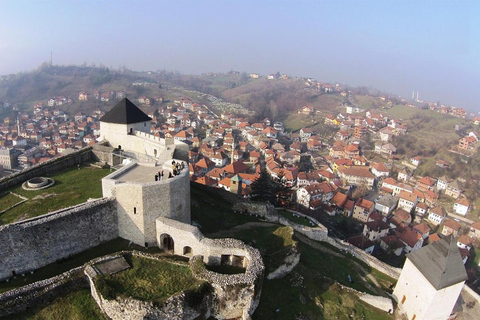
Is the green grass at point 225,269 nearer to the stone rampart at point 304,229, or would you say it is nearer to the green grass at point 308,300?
the green grass at point 308,300

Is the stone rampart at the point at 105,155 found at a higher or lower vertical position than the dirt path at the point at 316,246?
higher

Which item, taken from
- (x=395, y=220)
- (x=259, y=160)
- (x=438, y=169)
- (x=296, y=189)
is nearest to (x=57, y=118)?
(x=259, y=160)

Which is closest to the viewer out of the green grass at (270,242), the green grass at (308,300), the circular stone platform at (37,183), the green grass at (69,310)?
the green grass at (69,310)

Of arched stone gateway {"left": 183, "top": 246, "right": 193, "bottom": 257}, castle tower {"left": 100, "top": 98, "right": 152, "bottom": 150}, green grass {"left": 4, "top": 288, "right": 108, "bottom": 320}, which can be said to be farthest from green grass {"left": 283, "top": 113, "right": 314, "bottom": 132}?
green grass {"left": 4, "top": 288, "right": 108, "bottom": 320}

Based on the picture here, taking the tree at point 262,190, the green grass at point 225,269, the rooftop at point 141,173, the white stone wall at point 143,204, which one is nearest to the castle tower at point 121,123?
the rooftop at point 141,173

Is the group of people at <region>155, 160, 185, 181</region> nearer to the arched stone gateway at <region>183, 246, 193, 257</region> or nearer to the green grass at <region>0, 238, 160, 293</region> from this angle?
the green grass at <region>0, 238, 160, 293</region>

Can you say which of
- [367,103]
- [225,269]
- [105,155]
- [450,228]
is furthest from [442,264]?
[367,103]

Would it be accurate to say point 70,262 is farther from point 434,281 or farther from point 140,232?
point 434,281
